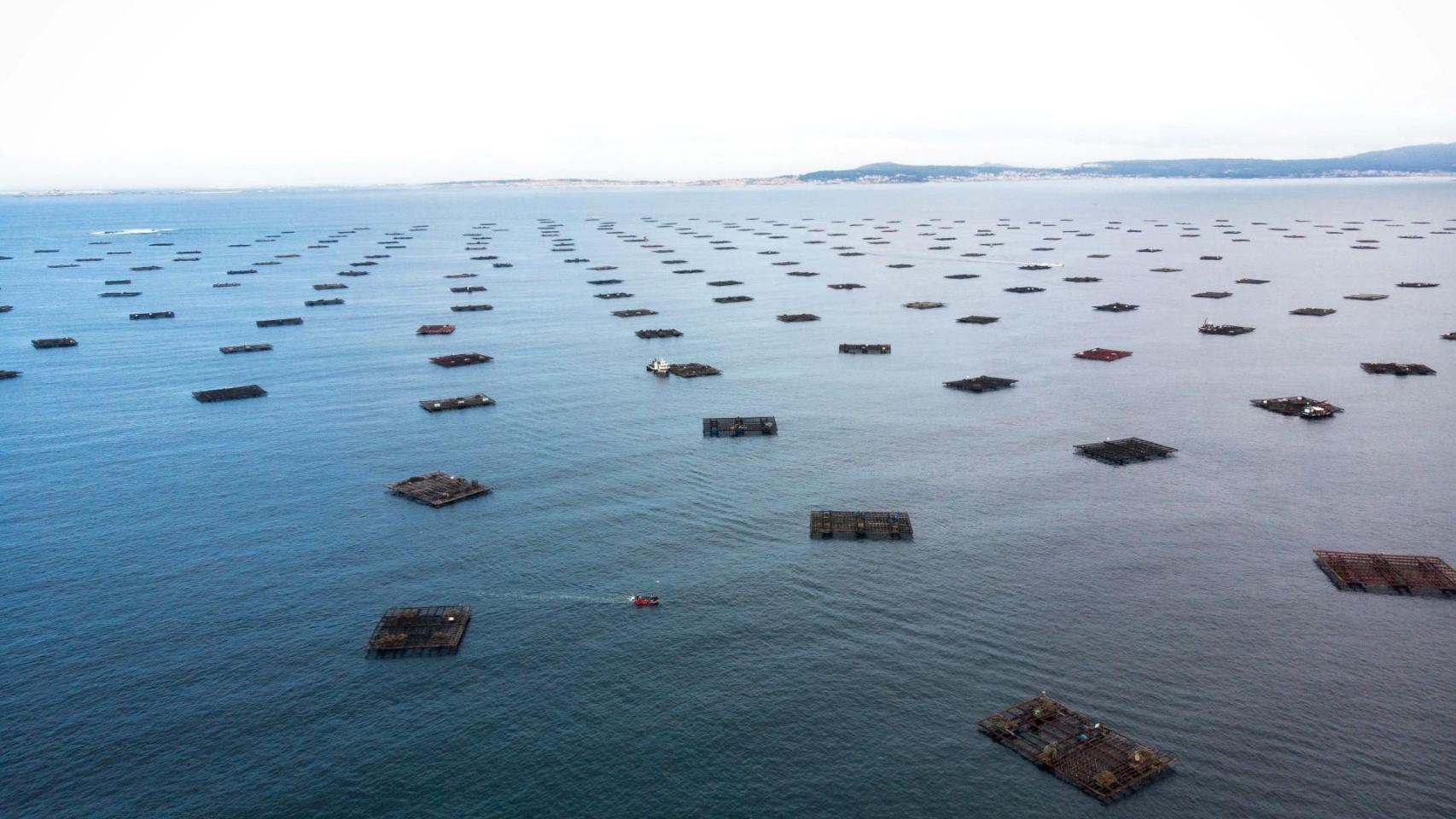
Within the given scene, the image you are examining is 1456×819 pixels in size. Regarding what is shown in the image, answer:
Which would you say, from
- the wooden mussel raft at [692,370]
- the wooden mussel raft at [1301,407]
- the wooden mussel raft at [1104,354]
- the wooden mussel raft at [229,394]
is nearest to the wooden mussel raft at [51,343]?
the wooden mussel raft at [229,394]

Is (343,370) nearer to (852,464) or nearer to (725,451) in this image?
(725,451)

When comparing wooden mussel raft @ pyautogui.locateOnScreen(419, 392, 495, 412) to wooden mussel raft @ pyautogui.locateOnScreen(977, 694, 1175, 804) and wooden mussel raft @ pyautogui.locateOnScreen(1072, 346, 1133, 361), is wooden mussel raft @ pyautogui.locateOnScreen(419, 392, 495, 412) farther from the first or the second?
wooden mussel raft @ pyautogui.locateOnScreen(1072, 346, 1133, 361)

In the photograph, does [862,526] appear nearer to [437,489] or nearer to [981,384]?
[437,489]

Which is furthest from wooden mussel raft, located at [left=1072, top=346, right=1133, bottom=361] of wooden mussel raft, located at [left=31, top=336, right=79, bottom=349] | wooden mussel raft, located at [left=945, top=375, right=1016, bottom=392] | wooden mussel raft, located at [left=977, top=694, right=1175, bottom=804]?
wooden mussel raft, located at [left=31, top=336, right=79, bottom=349]

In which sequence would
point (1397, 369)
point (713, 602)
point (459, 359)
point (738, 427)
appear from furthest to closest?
point (459, 359) → point (1397, 369) → point (738, 427) → point (713, 602)

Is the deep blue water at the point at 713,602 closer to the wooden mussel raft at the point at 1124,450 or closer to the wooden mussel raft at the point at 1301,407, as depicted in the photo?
the wooden mussel raft at the point at 1124,450

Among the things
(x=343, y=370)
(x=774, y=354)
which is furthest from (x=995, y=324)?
(x=343, y=370)

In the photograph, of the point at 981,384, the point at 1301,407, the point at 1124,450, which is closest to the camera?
the point at 1124,450

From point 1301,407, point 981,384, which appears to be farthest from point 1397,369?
point 981,384
